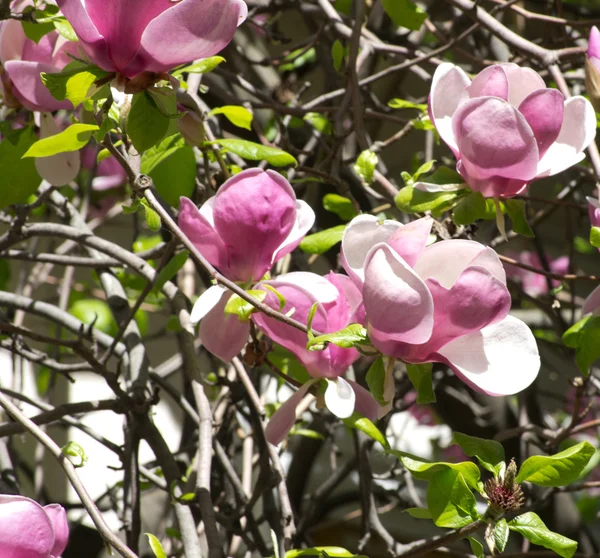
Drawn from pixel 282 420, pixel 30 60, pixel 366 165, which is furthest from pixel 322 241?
pixel 30 60

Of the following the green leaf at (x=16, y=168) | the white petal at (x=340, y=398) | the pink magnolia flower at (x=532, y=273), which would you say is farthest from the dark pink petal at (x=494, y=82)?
the pink magnolia flower at (x=532, y=273)

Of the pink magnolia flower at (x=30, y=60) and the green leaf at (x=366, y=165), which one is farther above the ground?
the pink magnolia flower at (x=30, y=60)

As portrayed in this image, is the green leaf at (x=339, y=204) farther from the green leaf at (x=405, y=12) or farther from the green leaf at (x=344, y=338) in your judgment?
the green leaf at (x=344, y=338)

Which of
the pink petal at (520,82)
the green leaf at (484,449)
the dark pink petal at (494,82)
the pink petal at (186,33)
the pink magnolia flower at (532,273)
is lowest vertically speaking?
the pink magnolia flower at (532,273)

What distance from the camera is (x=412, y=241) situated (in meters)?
0.48

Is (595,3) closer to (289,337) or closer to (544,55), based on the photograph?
(544,55)

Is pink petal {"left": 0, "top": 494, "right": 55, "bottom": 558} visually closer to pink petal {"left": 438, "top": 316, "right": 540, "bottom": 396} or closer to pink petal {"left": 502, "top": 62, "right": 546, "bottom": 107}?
pink petal {"left": 438, "top": 316, "right": 540, "bottom": 396}

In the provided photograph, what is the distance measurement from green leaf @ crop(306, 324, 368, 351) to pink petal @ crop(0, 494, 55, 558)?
0.65 ft

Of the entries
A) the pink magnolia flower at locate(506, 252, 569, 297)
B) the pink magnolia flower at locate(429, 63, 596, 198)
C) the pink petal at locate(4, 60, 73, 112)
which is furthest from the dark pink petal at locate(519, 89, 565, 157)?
the pink magnolia flower at locate(506, 252, 569, 297)

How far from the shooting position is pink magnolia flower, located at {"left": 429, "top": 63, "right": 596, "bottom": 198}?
0.53m

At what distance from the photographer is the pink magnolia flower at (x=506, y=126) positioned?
53 centimetres

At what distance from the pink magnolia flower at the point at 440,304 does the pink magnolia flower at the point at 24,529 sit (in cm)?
24

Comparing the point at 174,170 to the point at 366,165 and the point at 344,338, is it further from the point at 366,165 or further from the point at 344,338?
the point at 344,338

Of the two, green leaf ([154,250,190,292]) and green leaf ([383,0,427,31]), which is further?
green leaf ([383,0,427,31])
